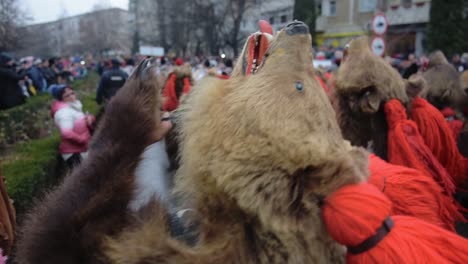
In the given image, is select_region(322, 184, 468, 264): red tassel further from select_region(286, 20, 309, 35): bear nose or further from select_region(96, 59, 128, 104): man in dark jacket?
select_region(96, 59, 128, 104): man in dark jacket

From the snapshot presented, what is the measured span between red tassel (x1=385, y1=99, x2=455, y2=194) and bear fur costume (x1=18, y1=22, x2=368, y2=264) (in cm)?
135

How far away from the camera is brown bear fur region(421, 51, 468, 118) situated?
3.91 m

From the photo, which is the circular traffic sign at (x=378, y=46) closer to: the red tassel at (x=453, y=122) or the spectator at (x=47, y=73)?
the red tassel at (x=453, y=122)

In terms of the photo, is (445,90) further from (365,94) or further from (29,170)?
(29,170)

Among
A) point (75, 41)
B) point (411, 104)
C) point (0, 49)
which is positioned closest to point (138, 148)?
point (411, 104)

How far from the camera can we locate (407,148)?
8.43ft

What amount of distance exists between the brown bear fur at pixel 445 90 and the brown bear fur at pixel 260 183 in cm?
297

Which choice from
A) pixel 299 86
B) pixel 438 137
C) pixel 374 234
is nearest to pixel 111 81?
pixel 438 137

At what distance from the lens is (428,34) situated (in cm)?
2209

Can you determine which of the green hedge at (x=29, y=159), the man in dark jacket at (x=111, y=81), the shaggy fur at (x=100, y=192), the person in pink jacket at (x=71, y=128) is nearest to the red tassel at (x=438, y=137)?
the shaggy fur at (x=100, y=192)

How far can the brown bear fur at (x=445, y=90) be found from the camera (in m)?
3.91

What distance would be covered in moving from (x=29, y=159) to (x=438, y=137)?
4493 millimetres

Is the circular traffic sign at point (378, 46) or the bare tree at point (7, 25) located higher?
the bare tree at point (7, 25)

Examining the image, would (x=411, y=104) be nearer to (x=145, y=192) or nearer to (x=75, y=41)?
(x=145, y=192)
